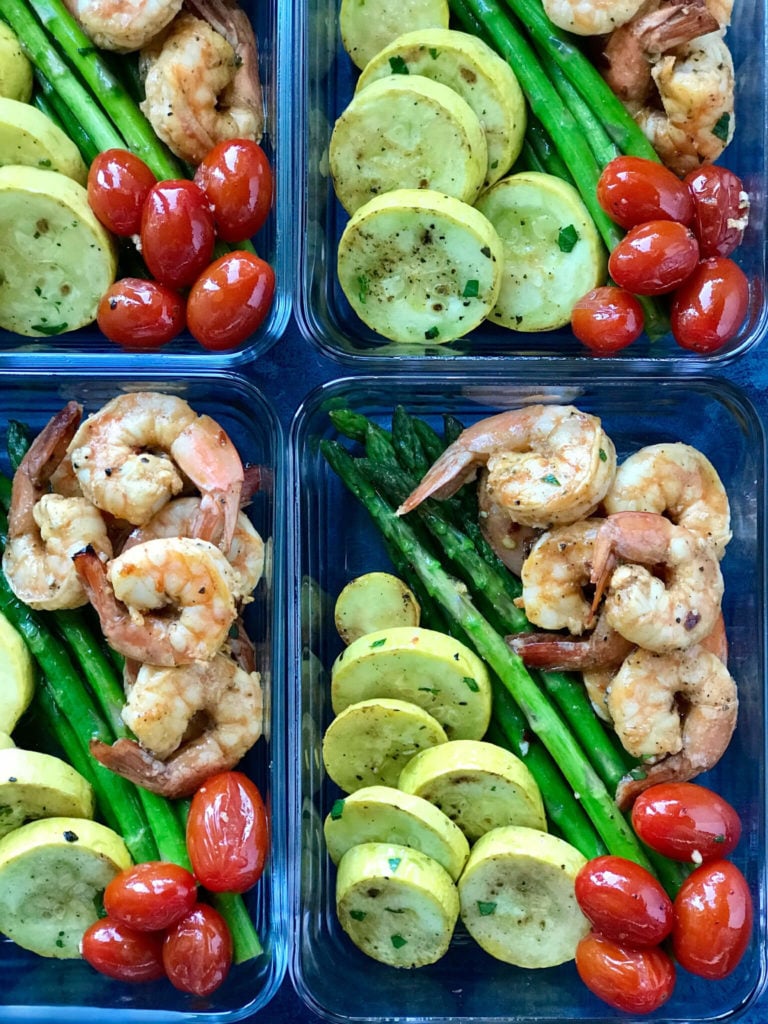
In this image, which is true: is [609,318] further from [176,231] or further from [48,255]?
[48,255]

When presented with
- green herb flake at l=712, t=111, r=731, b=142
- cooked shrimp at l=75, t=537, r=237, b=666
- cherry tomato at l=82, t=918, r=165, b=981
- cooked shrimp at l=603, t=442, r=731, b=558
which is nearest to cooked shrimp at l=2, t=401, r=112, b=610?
cooked shrimp at l=75, t=537, r=237, b=666

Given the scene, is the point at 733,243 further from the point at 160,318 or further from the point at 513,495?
the point at 160,318

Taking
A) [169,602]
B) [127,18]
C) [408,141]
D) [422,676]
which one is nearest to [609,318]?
[408,141]

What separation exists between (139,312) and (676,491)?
1.37 meters

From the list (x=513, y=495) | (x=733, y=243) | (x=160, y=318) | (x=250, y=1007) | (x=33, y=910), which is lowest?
(x=250, y=1007)

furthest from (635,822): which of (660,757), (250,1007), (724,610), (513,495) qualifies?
(250,1007)

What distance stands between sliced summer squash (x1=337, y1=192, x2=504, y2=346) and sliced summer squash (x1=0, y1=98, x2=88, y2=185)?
2.33ft

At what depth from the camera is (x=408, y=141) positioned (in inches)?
108

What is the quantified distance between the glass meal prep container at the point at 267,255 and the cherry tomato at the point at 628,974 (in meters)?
1.67

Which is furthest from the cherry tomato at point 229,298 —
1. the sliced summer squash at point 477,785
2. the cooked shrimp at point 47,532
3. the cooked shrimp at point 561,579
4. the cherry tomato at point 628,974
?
the cherry tomato at point 628,974

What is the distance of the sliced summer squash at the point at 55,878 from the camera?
2635 millimetres

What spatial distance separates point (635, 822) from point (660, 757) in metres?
0.16

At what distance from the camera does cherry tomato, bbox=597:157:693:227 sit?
2709 mm

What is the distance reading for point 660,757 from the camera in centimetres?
271
